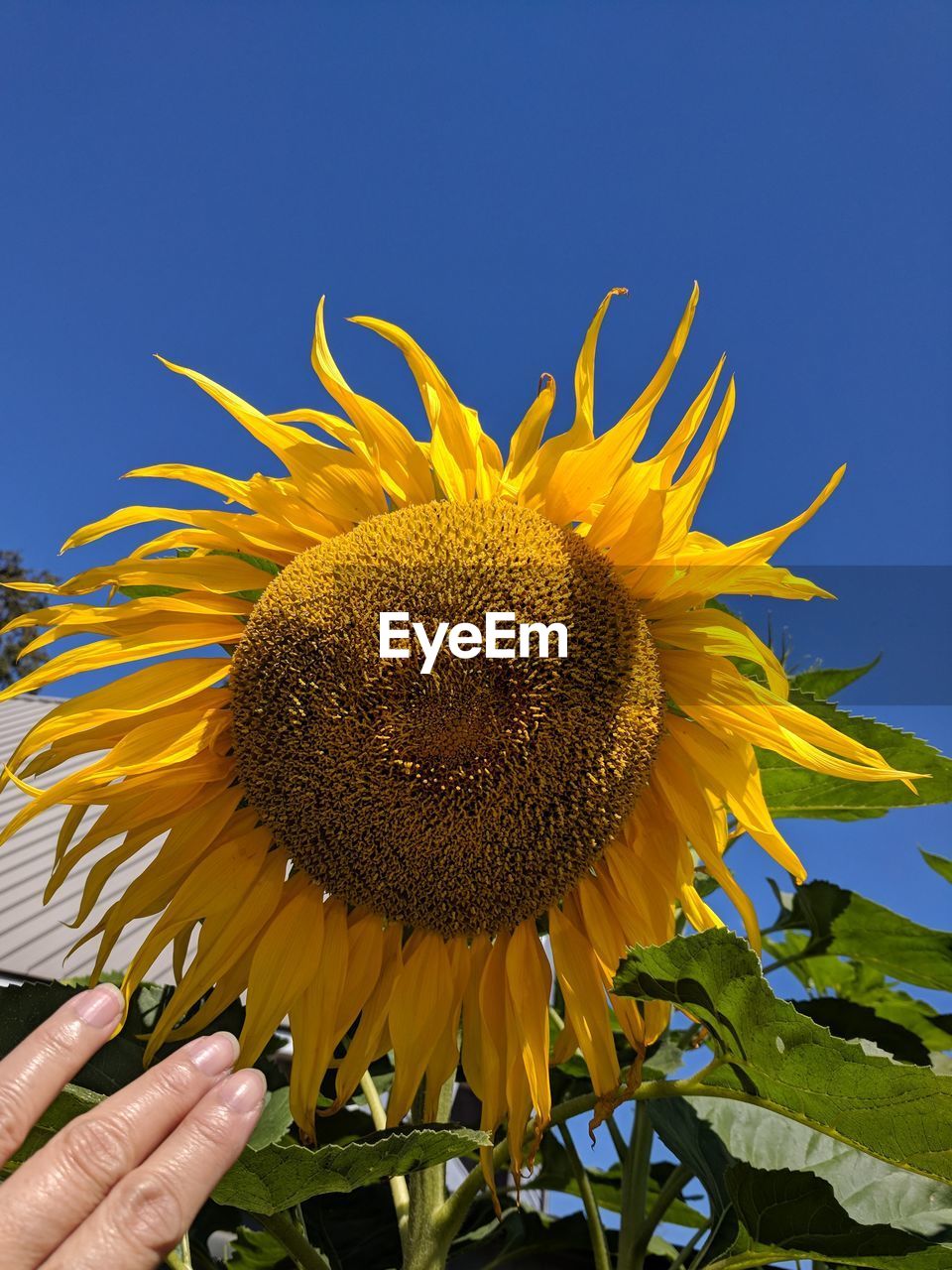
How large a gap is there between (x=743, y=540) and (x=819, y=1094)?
2.21 feet

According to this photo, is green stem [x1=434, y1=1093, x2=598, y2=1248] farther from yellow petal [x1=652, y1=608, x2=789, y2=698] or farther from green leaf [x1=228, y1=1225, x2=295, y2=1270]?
green leaf [x1=228, y1=1225, x2=295, y2=1270]

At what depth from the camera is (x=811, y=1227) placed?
1.28 m

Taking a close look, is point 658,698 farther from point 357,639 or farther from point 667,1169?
point 667,1169

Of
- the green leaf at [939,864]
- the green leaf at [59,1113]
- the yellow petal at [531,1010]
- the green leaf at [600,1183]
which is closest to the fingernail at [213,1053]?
the green leaf at [59,1113]

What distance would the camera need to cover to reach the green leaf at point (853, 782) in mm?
1449

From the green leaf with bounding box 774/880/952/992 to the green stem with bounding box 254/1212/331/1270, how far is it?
1.11 meters

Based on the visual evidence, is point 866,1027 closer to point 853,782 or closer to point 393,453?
point 853,782

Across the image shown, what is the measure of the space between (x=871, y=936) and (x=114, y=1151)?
1.48 metres

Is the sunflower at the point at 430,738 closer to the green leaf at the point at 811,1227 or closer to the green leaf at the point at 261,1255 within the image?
the green leaf at the point at 811,1227

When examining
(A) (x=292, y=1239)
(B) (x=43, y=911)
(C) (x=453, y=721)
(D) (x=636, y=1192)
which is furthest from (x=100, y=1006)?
(B) (x=43, y=911)

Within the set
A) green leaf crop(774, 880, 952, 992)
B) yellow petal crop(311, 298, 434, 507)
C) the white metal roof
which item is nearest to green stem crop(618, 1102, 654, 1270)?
green leaf crop(774, 880, 952, 992)

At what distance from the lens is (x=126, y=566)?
54.0 inches

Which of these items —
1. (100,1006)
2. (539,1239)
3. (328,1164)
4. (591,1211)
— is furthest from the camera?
(539,1239)

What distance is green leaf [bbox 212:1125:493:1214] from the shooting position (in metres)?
1.02
